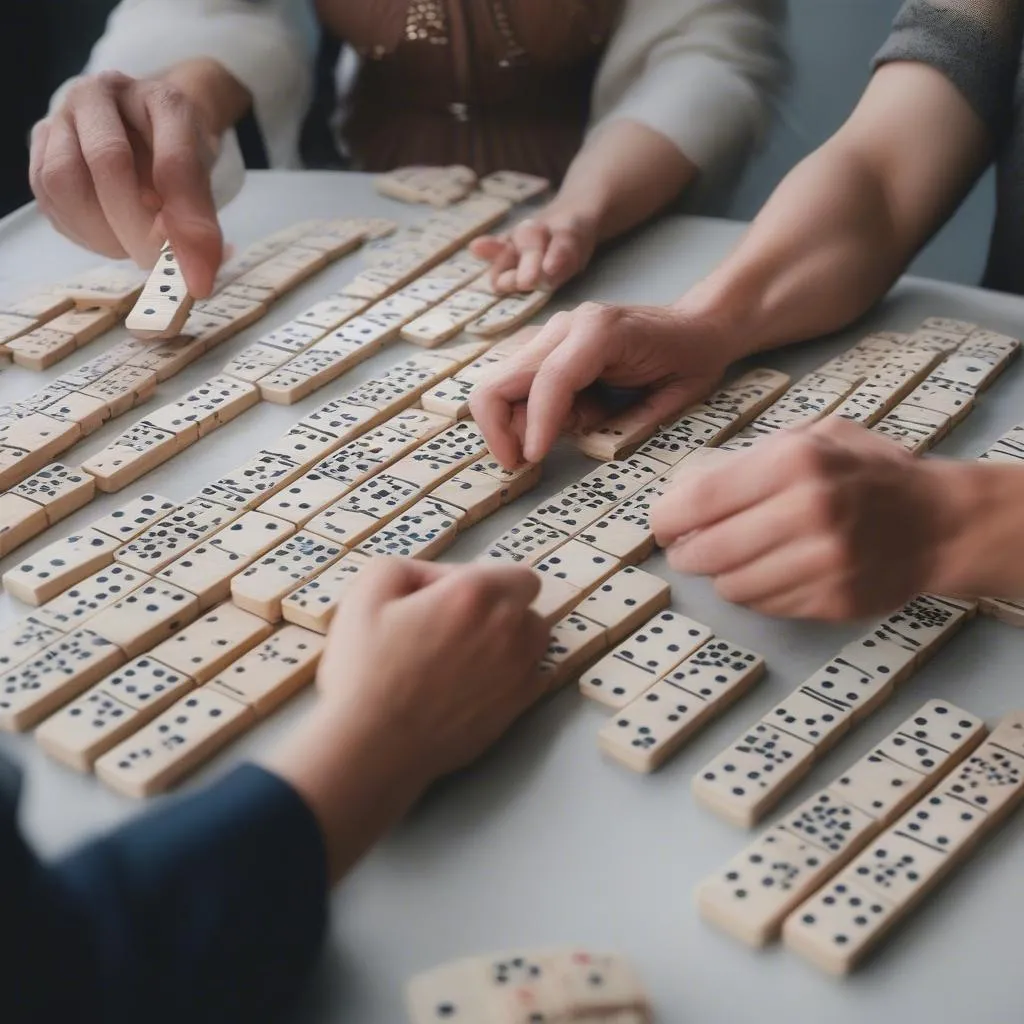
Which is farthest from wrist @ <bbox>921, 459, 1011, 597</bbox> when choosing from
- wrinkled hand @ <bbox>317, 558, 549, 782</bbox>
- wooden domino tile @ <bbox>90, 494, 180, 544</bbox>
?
wooden domino tile @ <bbox>90, 494, 180, 544</bbox>

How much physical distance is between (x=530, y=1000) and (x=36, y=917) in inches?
13.0

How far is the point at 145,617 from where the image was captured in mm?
1236

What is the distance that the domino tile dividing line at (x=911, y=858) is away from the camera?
917 millimetres

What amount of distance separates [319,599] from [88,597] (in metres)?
0.24

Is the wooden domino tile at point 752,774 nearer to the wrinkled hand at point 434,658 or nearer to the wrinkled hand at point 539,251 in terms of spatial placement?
the wrinkled hand at point 434,658

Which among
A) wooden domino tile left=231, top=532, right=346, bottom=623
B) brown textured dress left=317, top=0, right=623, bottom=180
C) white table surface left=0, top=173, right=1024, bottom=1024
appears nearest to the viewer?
white table surface left=0, top=173, right=1024, bottom=1024

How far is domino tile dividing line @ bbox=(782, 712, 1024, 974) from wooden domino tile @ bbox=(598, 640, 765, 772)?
19cm

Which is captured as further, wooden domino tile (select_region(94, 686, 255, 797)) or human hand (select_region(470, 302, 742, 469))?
human hand (select_region(470, 302, 742, 469))

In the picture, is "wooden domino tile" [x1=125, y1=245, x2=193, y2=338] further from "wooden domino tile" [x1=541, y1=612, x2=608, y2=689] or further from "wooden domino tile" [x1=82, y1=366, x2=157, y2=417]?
"wooden domino tile" [x1=541, y1=612, x2=608, y2=689]

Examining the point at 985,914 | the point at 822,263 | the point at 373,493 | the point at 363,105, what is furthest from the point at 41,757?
the point at 363,105

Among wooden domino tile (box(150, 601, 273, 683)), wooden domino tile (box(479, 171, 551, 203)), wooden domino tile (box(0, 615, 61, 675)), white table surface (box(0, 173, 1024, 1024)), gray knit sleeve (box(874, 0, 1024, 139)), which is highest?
gray knit sleeve (box(874, 0, 1024, 139))

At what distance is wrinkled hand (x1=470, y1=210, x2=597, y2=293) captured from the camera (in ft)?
5.95

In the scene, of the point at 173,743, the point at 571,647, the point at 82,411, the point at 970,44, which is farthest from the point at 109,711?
the point at 970,44

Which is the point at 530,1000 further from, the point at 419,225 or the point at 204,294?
the point at 419,225
